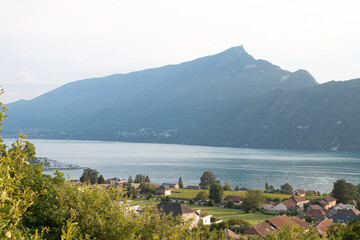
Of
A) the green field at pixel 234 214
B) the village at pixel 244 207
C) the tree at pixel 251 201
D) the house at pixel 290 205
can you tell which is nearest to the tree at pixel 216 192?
the village at pixel 244 207

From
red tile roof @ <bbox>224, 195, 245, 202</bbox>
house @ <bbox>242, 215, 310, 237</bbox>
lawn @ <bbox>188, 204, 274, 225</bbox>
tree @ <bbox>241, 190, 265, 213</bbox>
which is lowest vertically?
lawn @ <bbox>188, 204, 274, 225</bbox>

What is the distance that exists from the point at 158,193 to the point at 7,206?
80513mm

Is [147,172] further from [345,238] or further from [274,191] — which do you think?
[345,238]

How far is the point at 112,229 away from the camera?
449 inches

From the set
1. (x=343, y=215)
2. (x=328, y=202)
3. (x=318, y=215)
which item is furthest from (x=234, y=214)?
(x=328, y=202)

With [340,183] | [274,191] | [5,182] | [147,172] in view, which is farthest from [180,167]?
[5,182]

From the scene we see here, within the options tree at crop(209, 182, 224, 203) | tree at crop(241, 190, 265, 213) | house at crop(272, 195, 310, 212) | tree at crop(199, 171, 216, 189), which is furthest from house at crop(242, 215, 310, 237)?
tree at crop(199, 171, 216, 189)

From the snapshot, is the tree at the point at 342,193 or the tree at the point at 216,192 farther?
the tree at the point at 342,193

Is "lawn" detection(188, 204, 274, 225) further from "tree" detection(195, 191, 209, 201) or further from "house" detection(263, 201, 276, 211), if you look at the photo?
"house" detection(263, 201, 276, 211)

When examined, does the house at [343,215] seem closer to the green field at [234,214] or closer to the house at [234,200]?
the green field at [234,214]

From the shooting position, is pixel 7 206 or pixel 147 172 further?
pixel 147 172

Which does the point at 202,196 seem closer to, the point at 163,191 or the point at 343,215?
the point at 163,191

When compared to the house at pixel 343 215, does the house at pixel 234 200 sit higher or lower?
lower

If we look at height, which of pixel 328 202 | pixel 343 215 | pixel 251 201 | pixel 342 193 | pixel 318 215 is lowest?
pixel 328 202
